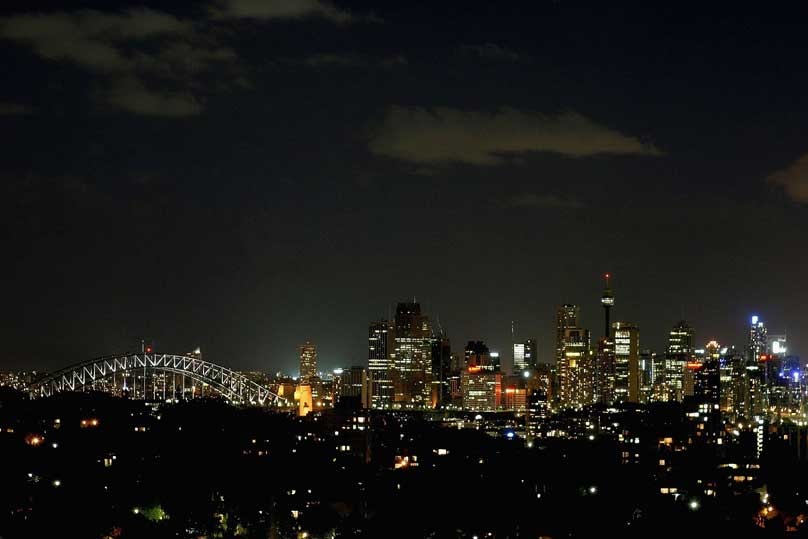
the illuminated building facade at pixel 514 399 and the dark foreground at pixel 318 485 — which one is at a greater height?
the illuminated building facade at pixel 514 399

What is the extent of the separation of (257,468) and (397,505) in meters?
11.8

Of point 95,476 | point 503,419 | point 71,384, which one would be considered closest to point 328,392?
point 503,419

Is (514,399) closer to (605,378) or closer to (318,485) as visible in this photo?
(605,378)

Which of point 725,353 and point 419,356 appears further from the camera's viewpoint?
point 419,356

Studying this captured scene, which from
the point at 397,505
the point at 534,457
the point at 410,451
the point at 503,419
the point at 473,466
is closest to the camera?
the point at 397,505

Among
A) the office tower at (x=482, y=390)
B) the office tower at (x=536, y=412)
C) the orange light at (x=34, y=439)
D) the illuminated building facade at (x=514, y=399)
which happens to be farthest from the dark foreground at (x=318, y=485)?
the illuminated building facade at (x=514, y=399)

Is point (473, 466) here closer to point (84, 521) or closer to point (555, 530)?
point (555, 530)

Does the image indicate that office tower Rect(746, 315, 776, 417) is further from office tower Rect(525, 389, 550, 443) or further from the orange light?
the orange light

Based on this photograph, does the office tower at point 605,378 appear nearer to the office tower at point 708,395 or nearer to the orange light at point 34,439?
the office tower at point 708,395

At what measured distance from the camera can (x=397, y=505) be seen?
4538 cm

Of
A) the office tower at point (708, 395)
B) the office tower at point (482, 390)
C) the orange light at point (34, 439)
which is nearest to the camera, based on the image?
the orange light at point (34, 439)

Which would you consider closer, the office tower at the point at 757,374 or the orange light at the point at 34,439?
the orange light at the point at 34,439

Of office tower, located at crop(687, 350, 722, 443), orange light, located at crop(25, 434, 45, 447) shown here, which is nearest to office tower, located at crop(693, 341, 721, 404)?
office tower, located at crop(687, 350, 722, 443)

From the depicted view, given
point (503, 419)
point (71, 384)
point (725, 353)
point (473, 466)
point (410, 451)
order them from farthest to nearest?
point (725, 353) → point (503, 419) → point (71, 384) → point (410, 451) → point (473, 466)
